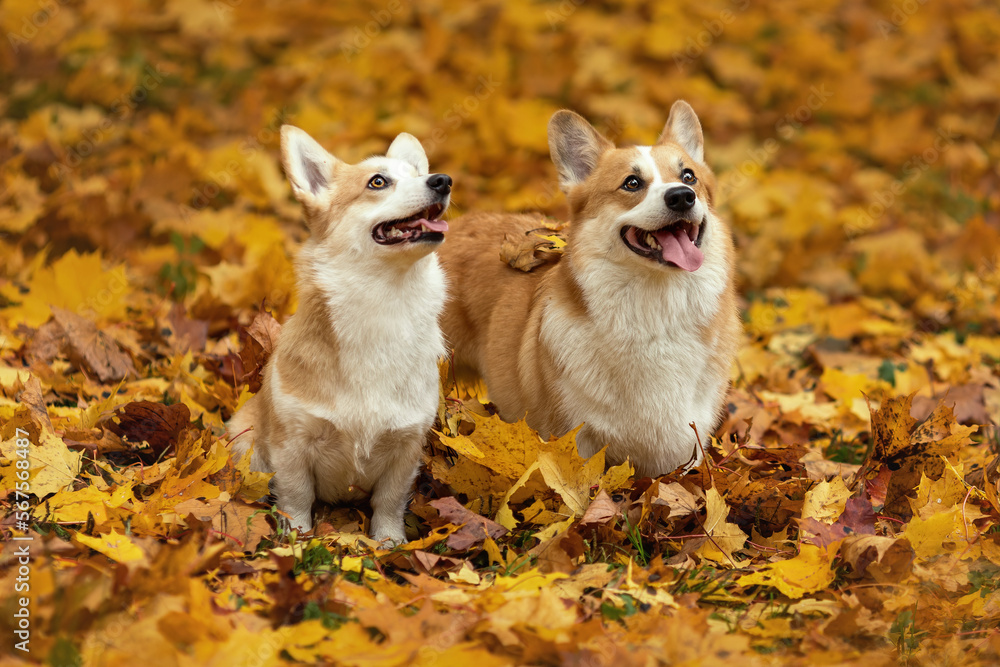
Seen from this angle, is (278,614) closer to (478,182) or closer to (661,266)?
(661,266)

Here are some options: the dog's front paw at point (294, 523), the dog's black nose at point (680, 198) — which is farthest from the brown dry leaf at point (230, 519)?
the dog's black nose at point (680, 198)

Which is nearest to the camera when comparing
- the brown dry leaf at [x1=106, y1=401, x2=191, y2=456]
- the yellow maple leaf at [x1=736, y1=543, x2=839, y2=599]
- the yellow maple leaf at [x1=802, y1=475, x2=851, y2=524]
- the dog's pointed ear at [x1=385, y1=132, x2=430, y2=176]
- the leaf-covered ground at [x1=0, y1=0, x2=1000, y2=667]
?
the leaf-covered ground at [x1=0, y1=0, x2=1000, y2=667]

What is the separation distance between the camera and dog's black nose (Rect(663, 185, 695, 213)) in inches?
123

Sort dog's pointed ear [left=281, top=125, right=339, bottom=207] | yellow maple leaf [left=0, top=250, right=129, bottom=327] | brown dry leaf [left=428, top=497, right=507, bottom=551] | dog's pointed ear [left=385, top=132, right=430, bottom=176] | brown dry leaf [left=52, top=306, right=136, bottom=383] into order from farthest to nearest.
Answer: yellow maple leaf [left=0, top=250, right=129, bottom=327]
brown dry leaf [left=52, top=306, right=136, bottom=383]
dog's pointed ear [left=385, top=132, right=430, bottom=176]
dog's pointed ear [left=281, top=125, right=339, bottom=207]
brown dry leaf [left=428, top=497, right=507, bottom=551]

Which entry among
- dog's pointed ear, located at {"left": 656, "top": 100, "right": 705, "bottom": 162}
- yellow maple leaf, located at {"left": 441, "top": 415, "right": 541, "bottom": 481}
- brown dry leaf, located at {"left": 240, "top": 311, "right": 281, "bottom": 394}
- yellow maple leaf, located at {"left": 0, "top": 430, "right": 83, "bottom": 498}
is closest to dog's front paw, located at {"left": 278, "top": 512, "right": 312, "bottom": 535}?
yellow maple leaf, located at {"left": 441, "top": 415, "right": 541, "bottom": 481}

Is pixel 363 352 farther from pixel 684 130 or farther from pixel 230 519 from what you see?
pixel 684 130

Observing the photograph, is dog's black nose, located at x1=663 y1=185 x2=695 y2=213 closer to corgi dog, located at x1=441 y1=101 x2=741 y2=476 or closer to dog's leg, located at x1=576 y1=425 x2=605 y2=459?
corgi dog, located at x1=441 y1=101 x2=741 y2=476

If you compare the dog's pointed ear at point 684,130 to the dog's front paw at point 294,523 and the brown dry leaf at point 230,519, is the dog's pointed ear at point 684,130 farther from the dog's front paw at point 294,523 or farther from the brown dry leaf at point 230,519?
the brown dry leaf at point 230,519

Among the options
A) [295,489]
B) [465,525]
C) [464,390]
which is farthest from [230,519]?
[464,390]

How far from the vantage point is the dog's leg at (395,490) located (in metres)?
3.16

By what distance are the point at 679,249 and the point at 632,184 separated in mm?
334

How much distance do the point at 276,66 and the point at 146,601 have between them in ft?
22.8

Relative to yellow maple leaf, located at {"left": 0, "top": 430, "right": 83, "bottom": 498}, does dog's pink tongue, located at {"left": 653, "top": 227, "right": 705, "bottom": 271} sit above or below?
above

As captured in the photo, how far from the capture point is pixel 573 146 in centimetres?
372
